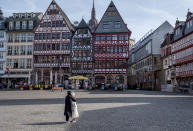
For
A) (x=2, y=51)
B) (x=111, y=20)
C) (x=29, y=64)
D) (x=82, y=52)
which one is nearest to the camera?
(x=82, y=52)

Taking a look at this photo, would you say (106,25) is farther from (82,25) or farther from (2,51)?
(2,51)

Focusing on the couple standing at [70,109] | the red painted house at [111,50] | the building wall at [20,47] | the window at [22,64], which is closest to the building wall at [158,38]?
the red painted house at [111,50]

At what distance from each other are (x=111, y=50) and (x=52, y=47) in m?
12.9

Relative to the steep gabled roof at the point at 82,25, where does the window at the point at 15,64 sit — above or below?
below

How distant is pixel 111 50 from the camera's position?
48406mm

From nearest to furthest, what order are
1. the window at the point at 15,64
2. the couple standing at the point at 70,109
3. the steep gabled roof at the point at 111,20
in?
the couple standing at the point at 70,109 → the steep gabled roof at the point at 111,20 → the window at the point at 15,64

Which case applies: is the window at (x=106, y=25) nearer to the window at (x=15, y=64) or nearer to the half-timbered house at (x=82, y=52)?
the half-timbered house at (x=82, y=52)

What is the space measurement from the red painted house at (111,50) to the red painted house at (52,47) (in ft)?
21.3

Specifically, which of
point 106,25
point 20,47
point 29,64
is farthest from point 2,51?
point 106,25

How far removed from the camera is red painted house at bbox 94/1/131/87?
47.8 m

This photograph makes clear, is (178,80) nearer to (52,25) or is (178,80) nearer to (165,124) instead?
(52,25)

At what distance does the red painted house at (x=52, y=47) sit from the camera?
49.3 m

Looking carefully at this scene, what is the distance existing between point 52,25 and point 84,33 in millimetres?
7420

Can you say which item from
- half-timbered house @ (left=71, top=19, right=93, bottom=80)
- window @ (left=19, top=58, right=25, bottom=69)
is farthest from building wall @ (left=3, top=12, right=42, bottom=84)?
half-timbered house @ (left=71, top=19, right=93, bottom=80)
